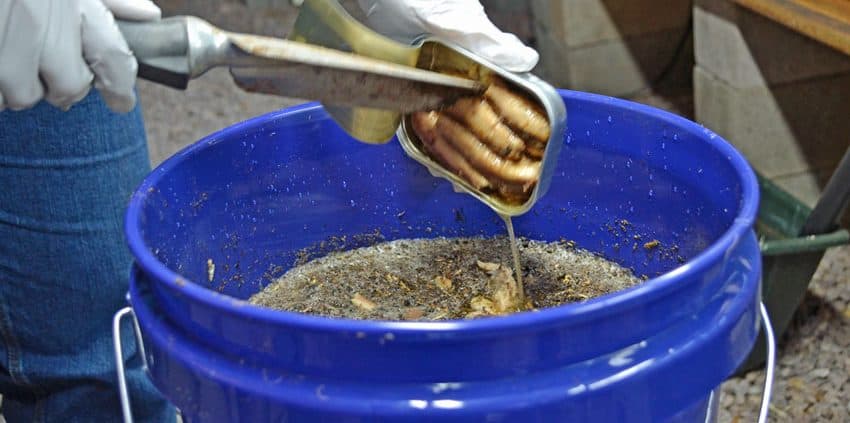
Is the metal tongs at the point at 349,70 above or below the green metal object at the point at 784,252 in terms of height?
above

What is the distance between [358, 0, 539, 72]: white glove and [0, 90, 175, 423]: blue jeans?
1.18 ft

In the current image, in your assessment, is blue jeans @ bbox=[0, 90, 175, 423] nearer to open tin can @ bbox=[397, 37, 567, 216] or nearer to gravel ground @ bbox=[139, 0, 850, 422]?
open tin can @ bbox=[397, 37, 567, 216]

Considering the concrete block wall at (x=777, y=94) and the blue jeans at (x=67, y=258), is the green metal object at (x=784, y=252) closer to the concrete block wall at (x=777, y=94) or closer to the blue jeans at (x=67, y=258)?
the concrete block wall at (x=777, y=94)

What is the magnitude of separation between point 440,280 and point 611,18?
1.66 meters

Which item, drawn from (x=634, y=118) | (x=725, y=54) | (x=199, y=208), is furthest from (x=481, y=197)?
(x=725, y=54)

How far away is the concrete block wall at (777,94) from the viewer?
174 cm

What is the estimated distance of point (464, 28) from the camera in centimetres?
89

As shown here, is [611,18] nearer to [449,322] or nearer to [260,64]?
[260,64]

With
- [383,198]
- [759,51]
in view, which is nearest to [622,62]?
[759,51]

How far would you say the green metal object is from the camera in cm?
137

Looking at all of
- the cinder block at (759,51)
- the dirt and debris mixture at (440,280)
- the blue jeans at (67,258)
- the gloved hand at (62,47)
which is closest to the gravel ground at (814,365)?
the cinder block at (759,51)

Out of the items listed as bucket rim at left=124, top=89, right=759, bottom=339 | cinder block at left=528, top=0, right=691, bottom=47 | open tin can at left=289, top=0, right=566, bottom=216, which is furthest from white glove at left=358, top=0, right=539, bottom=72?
cinder block at left=528, top=0, right=691, bottom=47

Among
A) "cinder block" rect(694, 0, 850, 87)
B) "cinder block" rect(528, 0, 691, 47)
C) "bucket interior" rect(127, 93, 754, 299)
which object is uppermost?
"bucket interior" rect(127, 93, 754, 299)

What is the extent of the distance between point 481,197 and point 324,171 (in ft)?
0.60
